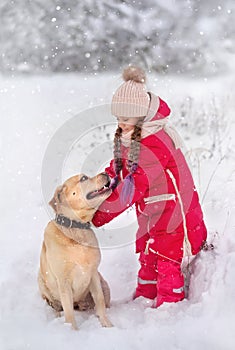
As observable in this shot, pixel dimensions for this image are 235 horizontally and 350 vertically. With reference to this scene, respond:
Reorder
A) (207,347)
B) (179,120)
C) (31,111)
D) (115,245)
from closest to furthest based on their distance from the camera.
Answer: (207,347), (115,245), (179,120), (31,111)

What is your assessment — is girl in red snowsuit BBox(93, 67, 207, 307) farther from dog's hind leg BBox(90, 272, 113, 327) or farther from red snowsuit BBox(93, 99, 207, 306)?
dog's hind leg BBox(90, 272, 113, 327)

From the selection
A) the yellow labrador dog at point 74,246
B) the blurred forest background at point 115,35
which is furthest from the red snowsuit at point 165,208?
the blurred forest background at point 115,35

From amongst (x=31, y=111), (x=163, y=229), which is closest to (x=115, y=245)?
(x=163, y=229)

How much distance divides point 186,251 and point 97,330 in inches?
28.5

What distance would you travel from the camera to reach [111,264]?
3352 mm

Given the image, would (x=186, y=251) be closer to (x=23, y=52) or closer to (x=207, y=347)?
(x=207, y=347)

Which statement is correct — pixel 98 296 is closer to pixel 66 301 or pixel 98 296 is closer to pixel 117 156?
pixel 66 301

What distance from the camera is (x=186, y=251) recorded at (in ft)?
9.04

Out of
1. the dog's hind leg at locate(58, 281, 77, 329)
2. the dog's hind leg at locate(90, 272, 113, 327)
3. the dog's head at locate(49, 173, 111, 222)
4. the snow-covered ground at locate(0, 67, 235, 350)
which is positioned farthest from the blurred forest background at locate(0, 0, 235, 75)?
the dog's hind leg at locate(58, 281, 77, 329)

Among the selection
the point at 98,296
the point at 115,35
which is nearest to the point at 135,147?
the point at 98,296

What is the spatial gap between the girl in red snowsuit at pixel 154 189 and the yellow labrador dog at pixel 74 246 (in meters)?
0.11

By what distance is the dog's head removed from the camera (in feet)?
8.27

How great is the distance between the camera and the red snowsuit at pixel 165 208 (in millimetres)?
2576

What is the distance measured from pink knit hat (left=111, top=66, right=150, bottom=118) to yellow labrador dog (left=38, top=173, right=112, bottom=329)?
1.26 ft
